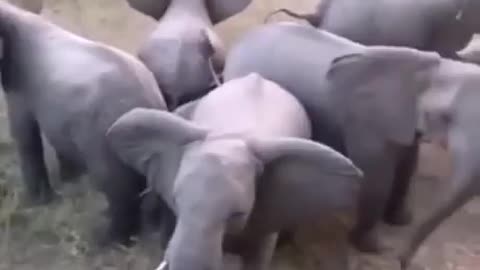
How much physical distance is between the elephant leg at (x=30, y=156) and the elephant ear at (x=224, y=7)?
16.0 inches

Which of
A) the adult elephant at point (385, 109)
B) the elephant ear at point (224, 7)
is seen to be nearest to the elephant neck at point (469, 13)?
the adult elephant at point (385, 109)

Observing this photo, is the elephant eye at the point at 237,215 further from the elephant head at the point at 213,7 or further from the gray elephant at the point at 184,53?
the elephant head at the point at 213,7

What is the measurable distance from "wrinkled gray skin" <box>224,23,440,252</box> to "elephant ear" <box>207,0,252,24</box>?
183 millimetres

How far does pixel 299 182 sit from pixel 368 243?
25cm

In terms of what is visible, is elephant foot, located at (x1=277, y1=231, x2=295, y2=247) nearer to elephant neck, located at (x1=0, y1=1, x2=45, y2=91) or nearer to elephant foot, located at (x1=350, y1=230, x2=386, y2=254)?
elephant foot, located at (x1=350, y1=230, x2=386, y2=254)

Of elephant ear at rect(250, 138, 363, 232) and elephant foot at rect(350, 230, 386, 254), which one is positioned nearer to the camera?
elephant ear at rect(250, 138, 363, 232)

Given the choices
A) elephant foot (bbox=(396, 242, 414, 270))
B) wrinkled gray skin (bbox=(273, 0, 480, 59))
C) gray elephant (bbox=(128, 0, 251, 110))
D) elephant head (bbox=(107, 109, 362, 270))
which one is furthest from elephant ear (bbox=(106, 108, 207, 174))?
wrinkled gray skin (bbox=(273, 0, 480, 59))

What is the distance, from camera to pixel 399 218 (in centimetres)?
159

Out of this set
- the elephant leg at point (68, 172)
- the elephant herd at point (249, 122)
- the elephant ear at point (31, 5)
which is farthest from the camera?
the elephant ear at point (31, 5)

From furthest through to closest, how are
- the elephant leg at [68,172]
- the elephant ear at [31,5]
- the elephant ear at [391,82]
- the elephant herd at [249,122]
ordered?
the elephant ear at [31,5] < the elephant leg at [68,172] < the elephant ear at [391,82] < the elephant herd at [249,122]

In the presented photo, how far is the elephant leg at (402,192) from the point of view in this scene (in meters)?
1.56

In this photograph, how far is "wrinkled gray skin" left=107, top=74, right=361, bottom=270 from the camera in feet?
3.97

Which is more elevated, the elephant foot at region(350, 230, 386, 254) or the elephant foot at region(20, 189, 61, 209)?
the elephant foot at region(20, 189, 61, 209)

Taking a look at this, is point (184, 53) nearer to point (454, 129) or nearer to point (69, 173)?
point (69, 173)
